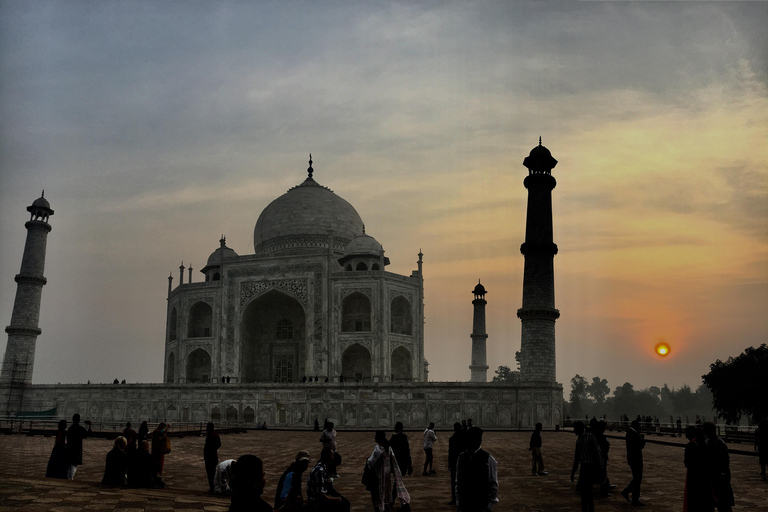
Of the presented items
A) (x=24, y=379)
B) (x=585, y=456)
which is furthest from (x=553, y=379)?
(x=24, y=379)

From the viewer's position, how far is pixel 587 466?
9.40m

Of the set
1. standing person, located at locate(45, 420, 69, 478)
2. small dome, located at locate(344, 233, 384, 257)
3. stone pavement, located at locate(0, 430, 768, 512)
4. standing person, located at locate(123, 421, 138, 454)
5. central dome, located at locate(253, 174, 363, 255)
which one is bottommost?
stone pavement, located at locate(0, 430, 768, 512)

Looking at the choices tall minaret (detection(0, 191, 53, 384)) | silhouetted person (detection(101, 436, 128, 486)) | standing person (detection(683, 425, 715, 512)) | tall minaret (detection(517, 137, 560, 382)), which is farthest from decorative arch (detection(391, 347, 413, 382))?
standing person (detection(683, 425, 715, 512))

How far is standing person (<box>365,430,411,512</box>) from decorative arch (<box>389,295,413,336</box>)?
114 ft

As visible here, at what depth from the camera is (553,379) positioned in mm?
33719

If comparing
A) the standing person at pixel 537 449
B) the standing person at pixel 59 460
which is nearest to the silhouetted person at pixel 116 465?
the standing person at pixel 59 460

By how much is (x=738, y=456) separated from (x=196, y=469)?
14.5 m

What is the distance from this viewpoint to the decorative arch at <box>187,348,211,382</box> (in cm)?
4491

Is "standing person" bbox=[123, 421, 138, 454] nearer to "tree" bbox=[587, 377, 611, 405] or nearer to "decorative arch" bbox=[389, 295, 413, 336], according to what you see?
"decorative arch" bbox=[389, 295, 413, 336]

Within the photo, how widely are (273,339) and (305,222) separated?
26.7 feet

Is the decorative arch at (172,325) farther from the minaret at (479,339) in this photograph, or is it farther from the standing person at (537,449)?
the standing person at (537,449)

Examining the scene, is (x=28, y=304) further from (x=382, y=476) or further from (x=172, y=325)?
(x=382, y=476)

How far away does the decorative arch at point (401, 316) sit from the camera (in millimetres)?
44156

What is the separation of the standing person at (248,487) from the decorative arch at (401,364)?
39351 millimetres
